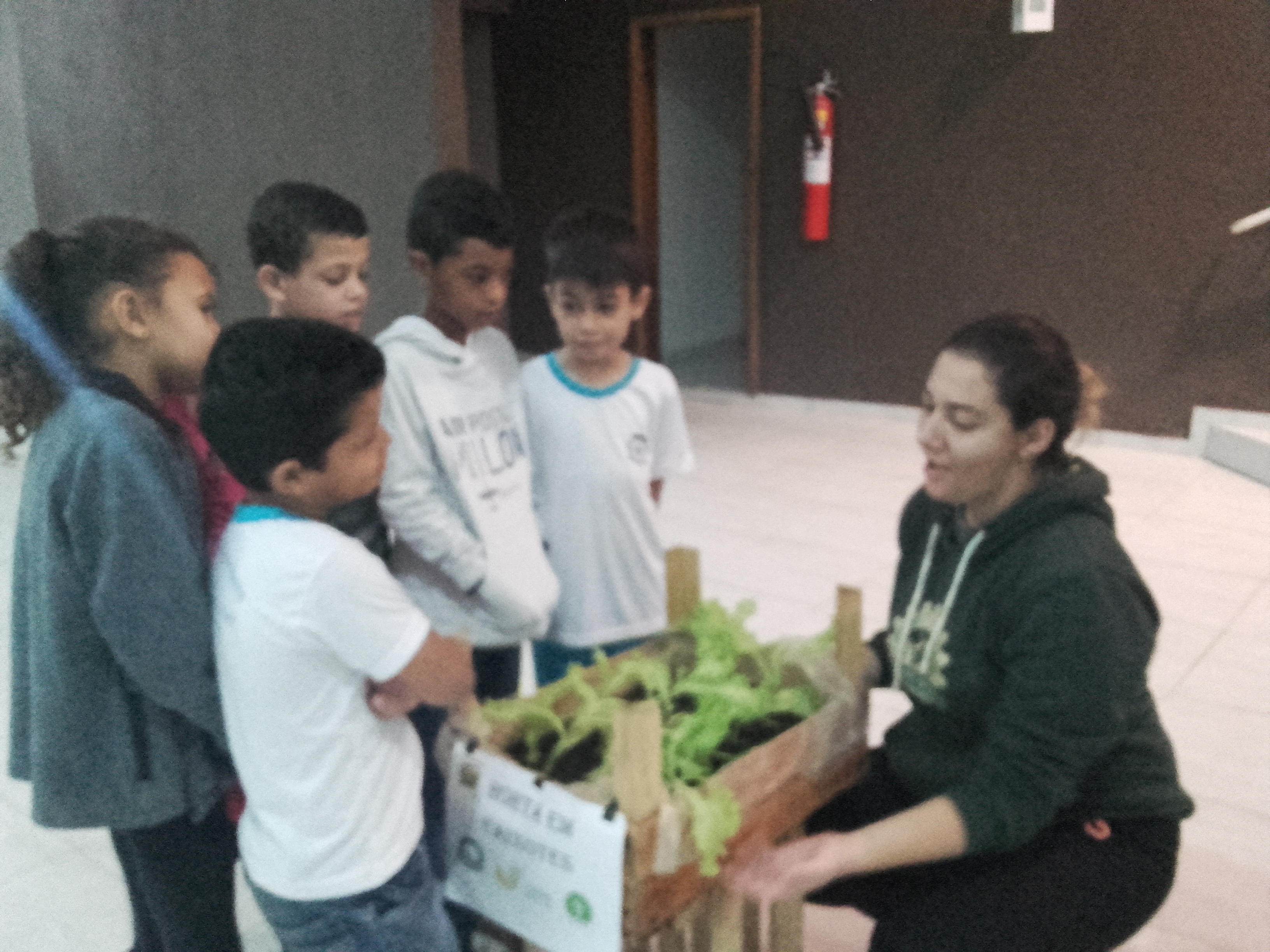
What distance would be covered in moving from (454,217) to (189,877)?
1.02 m

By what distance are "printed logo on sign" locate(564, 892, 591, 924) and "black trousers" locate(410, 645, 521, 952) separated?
1.35ft

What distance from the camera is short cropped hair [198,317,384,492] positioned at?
1074mm

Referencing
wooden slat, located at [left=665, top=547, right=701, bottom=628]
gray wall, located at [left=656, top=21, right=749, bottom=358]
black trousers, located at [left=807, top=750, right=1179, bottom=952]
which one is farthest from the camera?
gray wall, located at [left=656, top=21, right=749, bottom=358]

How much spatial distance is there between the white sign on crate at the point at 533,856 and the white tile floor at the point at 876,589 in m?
0.78

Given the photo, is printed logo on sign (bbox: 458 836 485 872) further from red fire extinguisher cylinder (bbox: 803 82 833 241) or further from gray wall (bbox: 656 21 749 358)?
gray wall (bbox: 656 21 749 358)

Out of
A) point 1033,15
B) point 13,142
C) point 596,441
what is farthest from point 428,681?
point 13,142

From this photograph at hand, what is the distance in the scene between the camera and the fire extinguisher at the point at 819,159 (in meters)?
5.49

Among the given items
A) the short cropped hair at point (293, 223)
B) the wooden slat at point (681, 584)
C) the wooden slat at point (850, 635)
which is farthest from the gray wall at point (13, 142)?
the wooden slat at point (850, 635)

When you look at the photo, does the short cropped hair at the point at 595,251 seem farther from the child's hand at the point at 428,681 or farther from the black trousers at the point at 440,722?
the child's hand at the point at 428,681

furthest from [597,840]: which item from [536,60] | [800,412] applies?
[536,60]

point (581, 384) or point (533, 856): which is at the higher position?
point (581, 384)

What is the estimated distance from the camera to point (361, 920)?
3.82ft

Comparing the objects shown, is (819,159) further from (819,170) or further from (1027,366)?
(1027,366)

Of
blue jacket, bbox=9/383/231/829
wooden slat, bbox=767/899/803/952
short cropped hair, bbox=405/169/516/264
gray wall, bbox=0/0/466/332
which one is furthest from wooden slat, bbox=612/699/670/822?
gray wall, bbox=0/0/466/332
